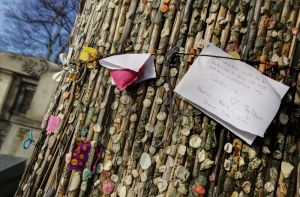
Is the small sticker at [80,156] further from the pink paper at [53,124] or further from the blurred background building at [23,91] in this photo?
the blurred background building at [23,91]

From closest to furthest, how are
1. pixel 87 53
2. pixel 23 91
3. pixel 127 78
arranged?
pixel 127 78 < pixel 87 53 < pixel 23 91

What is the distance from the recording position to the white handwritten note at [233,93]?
1.43 meters

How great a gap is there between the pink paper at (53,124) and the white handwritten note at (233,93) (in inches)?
28.4

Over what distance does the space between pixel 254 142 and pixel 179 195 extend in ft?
1.17

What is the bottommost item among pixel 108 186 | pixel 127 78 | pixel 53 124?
pixel 108 186

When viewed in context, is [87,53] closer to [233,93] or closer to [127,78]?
[127,78]

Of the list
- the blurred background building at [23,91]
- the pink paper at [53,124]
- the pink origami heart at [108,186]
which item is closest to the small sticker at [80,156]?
the pink origami heart at [108,186]

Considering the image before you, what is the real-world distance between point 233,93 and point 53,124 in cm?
96

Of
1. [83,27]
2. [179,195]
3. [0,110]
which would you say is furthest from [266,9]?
[0,110]

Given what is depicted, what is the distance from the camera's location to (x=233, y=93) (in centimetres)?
148

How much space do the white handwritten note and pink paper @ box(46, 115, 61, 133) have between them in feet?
2.36

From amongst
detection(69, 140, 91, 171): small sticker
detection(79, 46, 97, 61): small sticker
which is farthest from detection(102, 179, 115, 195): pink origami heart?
detection(79, 46, 97, 61): small sticker

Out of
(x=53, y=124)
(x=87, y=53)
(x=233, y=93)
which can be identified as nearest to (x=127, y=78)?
(x=87, y=53)

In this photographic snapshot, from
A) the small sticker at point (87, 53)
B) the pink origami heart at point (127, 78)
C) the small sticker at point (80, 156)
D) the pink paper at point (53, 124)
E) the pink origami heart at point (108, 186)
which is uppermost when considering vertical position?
the small sticker at point (87, 53)
